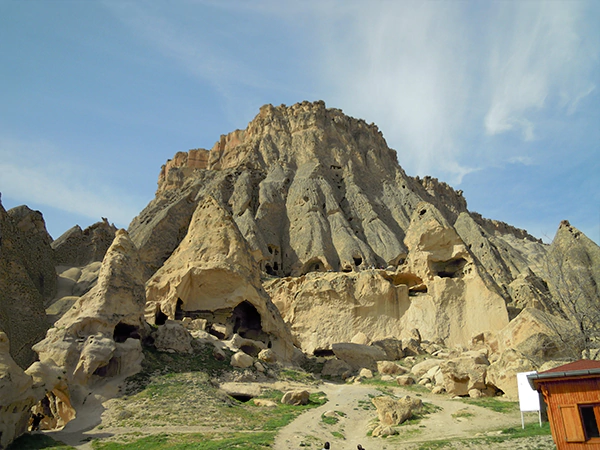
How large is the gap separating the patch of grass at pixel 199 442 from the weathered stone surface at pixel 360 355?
14.2 meters

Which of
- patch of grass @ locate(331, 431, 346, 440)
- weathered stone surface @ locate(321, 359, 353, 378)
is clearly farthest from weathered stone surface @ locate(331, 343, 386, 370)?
patch of grass @ locate(331, 431, 346, 440)

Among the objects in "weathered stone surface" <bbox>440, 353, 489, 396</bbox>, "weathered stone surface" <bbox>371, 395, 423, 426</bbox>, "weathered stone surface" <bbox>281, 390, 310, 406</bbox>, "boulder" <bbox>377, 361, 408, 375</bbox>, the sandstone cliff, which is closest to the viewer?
"weathered stone surface" <bbox>371, 395, 423, 426</bbox>

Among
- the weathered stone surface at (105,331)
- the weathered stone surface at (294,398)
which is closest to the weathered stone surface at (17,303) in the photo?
the weathered stone surface at (105,331)

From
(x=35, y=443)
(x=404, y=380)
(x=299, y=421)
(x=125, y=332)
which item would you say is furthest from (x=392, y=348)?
(x=35, y=443)

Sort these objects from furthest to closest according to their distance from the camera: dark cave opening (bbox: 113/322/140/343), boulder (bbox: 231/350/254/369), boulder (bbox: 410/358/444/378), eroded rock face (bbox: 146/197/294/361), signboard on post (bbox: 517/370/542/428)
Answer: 1. eroded rock face (bbox: 146/197/294/361)
2. boulder (bbox: 410/358/444/378)
3. boulder (bbox: 231/350/254/369)
4. dark cave opening (bbox: 113/322/140/343)
5. signboard on post (bbox: 517/370/542/428)

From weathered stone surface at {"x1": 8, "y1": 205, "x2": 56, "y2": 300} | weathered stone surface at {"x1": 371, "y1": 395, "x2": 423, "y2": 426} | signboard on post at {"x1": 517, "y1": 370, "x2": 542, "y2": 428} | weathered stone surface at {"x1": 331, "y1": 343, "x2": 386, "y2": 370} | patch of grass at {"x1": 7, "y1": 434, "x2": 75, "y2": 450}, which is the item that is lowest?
patch of grass at {"x1": 7, "y1": 434, "x2": 75, "y2": 450}

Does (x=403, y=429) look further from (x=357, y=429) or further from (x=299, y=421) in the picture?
(x=299, y=421)

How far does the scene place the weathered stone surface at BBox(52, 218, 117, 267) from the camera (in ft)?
170

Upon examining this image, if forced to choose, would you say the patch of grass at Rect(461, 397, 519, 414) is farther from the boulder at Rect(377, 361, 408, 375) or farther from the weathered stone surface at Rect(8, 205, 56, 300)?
the weathered stone surface at Rect(8, 205, 56, 300)

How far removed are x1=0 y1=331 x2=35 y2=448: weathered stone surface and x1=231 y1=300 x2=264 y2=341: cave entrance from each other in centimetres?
1400

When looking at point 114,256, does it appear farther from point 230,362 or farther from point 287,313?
point 287,313

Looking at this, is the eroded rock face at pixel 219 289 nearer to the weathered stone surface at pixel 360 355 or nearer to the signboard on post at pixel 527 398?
the weathered stone surface at pixel 360 355

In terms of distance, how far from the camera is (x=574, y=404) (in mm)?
10547

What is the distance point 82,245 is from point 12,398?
43911 millimetres
